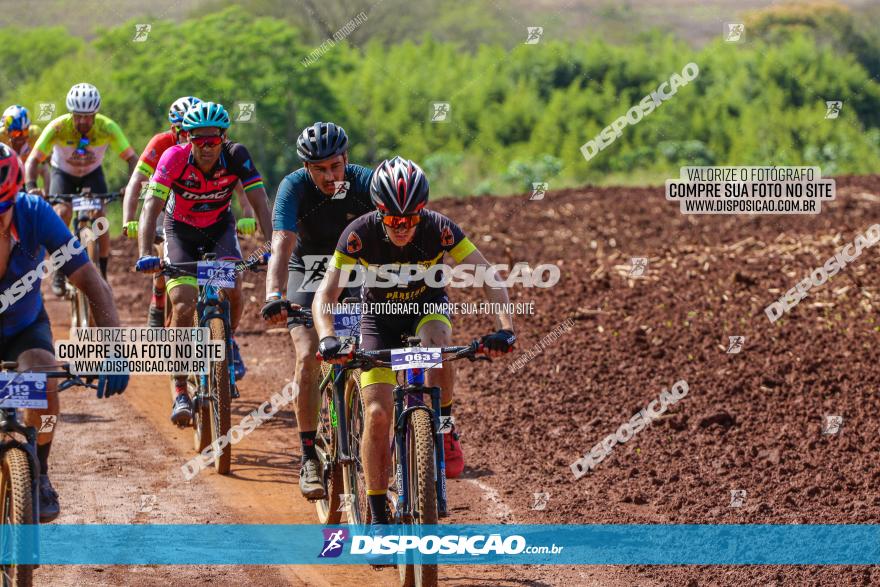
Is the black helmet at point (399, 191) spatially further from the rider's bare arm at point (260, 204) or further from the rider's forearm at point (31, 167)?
the rider's forearm at point (31, 167)

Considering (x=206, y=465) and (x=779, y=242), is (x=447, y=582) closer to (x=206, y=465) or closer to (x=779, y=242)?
(x=206, y=465)

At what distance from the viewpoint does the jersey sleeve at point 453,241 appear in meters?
7.27

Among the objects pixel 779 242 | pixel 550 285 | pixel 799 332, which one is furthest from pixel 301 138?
pixel 779 242

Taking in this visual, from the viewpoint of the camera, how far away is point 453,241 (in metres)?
7.29

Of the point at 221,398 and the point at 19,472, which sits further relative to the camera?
the point at 221,398

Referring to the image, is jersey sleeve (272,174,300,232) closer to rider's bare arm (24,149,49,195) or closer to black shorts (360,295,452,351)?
black shorts (360,295,452,351)

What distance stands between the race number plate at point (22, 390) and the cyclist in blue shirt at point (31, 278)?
9.2 inches

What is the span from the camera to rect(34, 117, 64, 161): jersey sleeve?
14.4 m

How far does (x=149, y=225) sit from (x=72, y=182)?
567cm

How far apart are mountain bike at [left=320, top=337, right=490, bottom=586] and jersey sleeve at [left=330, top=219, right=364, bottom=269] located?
26.4 inches

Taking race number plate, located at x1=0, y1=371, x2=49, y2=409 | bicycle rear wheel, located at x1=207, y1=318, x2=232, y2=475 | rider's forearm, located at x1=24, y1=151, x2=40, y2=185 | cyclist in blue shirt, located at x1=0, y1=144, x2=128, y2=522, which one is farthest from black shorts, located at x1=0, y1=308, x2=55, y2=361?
rider's forearm, located at x1=24, y1=151, x2=40, y2=185

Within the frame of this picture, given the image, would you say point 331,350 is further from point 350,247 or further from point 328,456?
point 328,456

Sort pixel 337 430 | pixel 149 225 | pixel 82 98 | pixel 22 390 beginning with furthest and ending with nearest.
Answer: pixel 82 98 → pixel 149 225 → pixel 337 430 → pixel 22 390

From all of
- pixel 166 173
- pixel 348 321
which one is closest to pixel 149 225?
pixel 166 173
